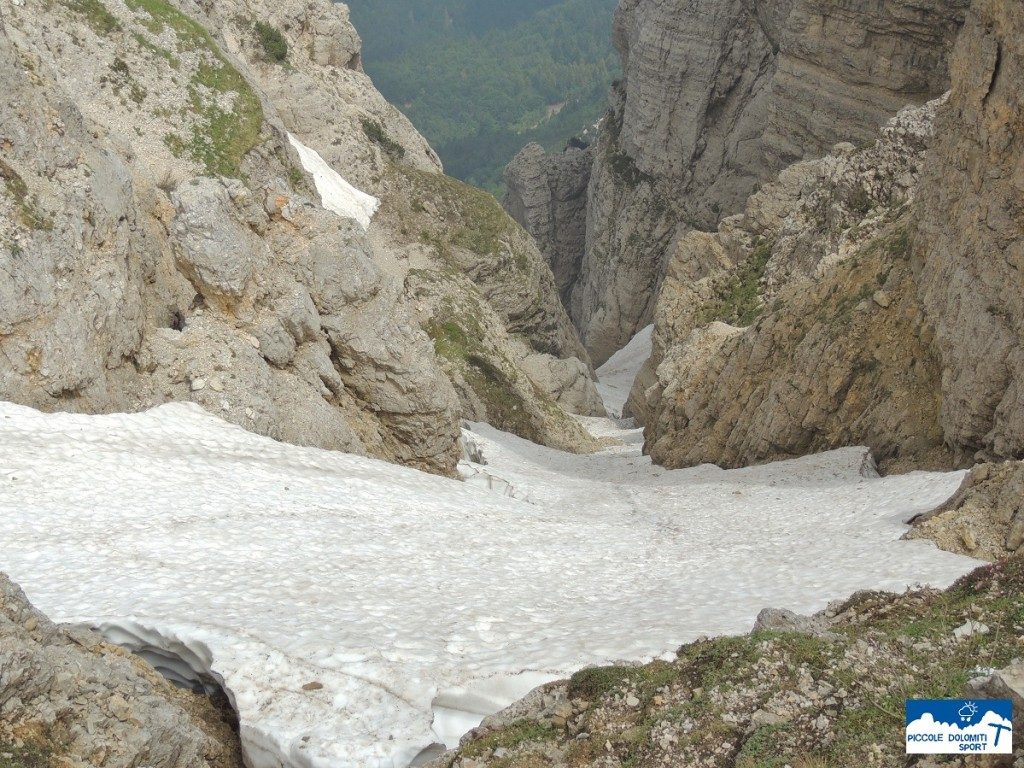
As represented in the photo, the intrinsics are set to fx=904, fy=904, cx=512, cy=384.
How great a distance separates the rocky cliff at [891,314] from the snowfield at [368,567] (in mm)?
3321

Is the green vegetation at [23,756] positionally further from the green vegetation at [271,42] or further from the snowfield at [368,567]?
the green vegetation at [271,42]

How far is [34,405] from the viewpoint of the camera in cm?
2056

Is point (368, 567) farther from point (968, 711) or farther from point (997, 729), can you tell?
point (997, 729)

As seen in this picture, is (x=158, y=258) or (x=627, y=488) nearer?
(x=158, y=258)

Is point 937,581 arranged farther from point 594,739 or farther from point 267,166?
point 267,166

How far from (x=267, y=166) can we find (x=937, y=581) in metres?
27.2

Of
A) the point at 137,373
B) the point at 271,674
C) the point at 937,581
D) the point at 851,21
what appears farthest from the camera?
the point at 851,21

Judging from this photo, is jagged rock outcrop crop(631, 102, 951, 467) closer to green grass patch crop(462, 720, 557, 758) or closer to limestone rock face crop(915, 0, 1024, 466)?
limestone rock face crop(915, 0, 1024, 466)

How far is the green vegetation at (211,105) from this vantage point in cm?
3200

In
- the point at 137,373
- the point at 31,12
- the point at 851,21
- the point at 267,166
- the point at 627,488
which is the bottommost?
the point at 627,488

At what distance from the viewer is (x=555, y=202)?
11088cm

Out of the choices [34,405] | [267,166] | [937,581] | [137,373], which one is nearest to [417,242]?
[267,166]

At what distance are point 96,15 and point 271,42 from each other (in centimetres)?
2055

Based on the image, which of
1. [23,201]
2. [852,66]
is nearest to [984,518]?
[23,201]
